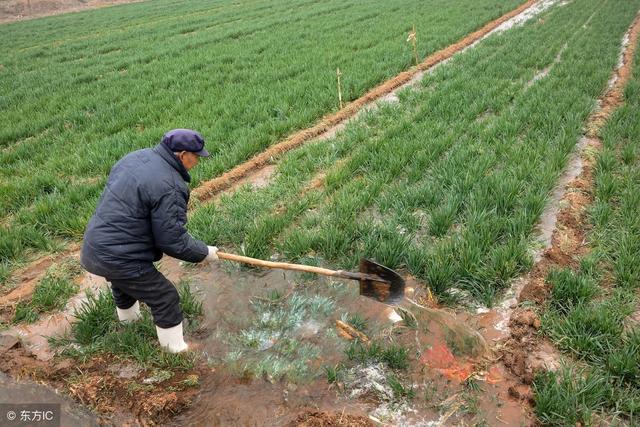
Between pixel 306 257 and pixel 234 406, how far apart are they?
153 cm

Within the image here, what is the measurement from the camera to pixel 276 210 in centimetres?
511

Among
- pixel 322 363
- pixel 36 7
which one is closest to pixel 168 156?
pixel 322 363

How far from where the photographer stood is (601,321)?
120 inches

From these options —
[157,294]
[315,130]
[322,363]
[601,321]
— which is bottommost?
[322,363]

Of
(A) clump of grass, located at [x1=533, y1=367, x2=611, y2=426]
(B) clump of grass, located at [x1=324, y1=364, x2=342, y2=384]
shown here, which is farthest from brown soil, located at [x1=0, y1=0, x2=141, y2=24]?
(A) clump of grass, located at [x1=533, y1=367, x2=611, y2=426]

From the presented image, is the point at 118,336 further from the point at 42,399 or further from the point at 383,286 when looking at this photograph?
the point at 383,286

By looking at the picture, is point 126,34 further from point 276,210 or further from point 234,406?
point 234,406

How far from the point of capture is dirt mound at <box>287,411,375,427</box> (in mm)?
2707

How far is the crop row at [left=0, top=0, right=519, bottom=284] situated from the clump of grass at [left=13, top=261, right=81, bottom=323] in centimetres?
56

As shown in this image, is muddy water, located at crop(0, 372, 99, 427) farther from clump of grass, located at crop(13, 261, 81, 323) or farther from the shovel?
the shovel

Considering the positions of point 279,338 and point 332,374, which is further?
point 279,338

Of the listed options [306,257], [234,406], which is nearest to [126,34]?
[306,257]

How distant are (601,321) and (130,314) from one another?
342 cm

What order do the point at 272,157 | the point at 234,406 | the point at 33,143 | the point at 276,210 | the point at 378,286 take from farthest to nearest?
the point at 33,143 < the point at 272,157 < the point at 276,210 < the point at 378,286 < the point at 234,406
